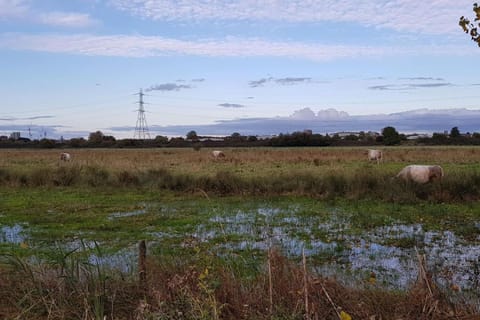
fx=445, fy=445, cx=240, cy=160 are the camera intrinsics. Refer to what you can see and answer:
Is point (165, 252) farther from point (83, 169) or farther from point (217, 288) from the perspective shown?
point (83, 169)

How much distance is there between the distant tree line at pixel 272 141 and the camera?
93312 millimetres

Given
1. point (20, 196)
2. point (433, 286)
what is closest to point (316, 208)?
point (433, 286)

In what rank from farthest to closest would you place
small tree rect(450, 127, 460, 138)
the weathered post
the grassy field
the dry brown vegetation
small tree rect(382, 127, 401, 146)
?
small tree rect(450, 127, 460, 138)
small tree rect(382, 127, 401, 146)
the weathered post
the grassy field
the dry brown vegetation

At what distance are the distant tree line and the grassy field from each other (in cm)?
6950

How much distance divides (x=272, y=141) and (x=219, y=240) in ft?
294

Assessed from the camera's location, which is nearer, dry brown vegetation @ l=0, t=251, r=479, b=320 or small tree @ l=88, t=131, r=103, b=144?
dry brown vegetation @ l=0, t=251, r=479, b=320

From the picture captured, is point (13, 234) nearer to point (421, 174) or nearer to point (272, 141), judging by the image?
point (421, 174)

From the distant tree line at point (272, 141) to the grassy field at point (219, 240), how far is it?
6950 cm

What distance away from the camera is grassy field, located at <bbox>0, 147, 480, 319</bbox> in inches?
211

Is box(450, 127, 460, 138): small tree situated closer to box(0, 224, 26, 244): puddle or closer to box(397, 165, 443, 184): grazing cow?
box(397, 165, 443, 184): grazing cow

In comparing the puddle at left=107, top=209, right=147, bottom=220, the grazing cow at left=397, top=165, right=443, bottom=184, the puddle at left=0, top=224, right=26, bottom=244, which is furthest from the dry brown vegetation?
the grazing cow at left=397, top=165, right=443, bottom=184

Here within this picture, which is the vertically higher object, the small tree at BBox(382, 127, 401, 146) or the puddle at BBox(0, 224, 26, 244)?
the small tree at BBox(382, 127, 401, 146)

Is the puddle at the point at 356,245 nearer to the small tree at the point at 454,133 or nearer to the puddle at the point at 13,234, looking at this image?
the puddle at the point at 13,234

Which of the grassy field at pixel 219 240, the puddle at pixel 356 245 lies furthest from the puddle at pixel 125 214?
the puddle at pixel 356 245
